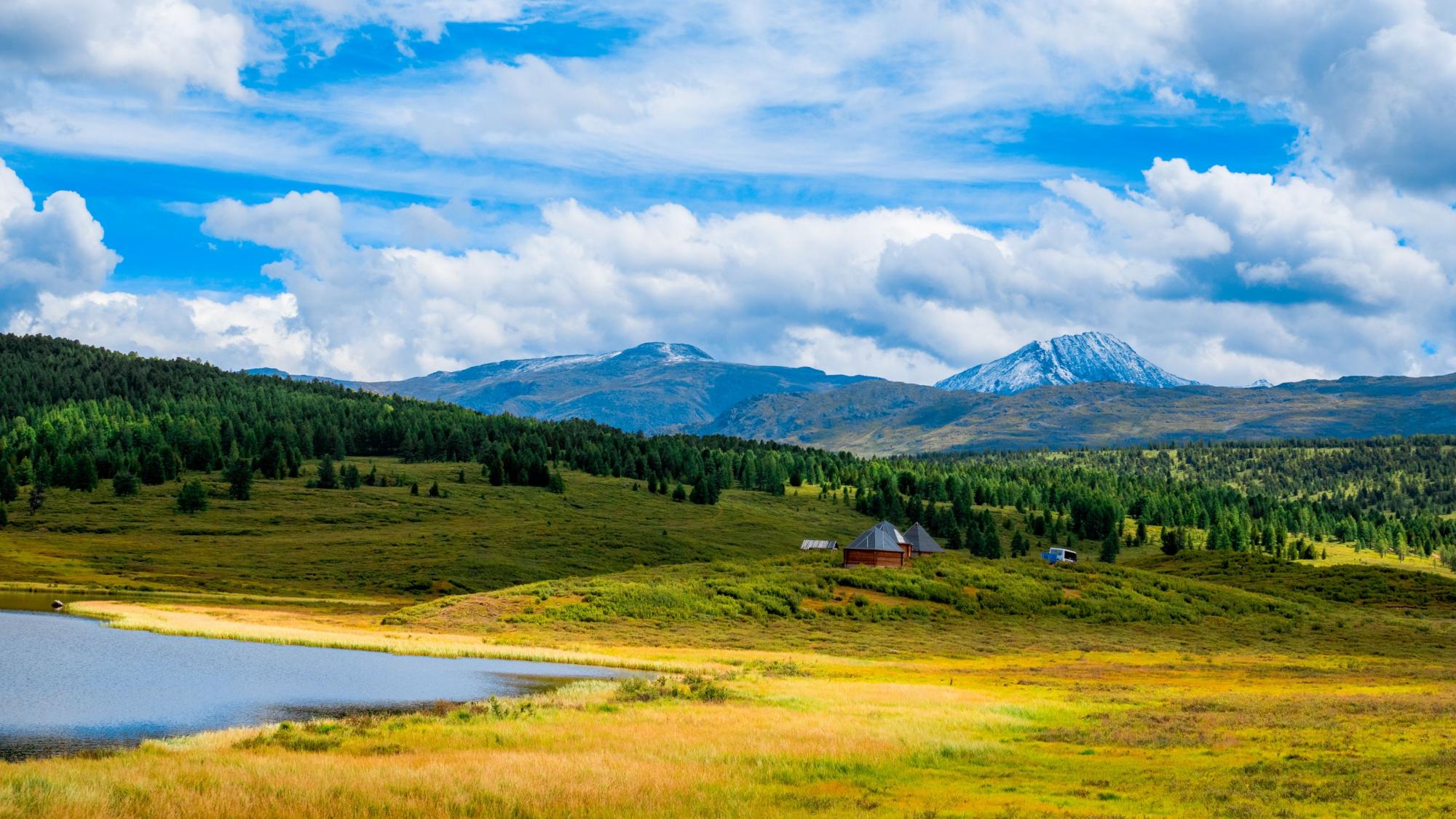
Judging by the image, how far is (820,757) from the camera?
32938 mm

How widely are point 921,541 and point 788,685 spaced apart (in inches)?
4312

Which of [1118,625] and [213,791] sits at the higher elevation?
[213,791]

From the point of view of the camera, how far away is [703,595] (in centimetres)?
10894

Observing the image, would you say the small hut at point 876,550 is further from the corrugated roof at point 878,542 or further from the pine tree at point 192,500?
→ the pine tree at point 192,500

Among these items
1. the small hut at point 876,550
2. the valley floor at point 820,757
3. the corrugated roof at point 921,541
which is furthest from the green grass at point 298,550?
the valley floor at point 820,757

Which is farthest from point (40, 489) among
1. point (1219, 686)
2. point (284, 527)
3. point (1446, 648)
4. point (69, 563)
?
point (1446, 648)

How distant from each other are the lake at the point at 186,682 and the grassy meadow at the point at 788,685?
12.8 ft

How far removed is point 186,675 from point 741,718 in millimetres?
28323

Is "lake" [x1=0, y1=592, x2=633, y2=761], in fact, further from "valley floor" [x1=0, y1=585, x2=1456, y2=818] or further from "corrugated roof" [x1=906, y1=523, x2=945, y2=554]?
"corrugated roof" [x1=906, y1=523, x2=945, y2=554]

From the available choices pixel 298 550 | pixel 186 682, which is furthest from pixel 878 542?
pixel 186 682

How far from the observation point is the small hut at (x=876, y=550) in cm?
12988

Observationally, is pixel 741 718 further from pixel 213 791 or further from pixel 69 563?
pixel 69 563

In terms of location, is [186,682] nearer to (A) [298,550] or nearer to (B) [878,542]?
(B) [878,542]

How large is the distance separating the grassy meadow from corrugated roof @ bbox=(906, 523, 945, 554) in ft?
41.1
